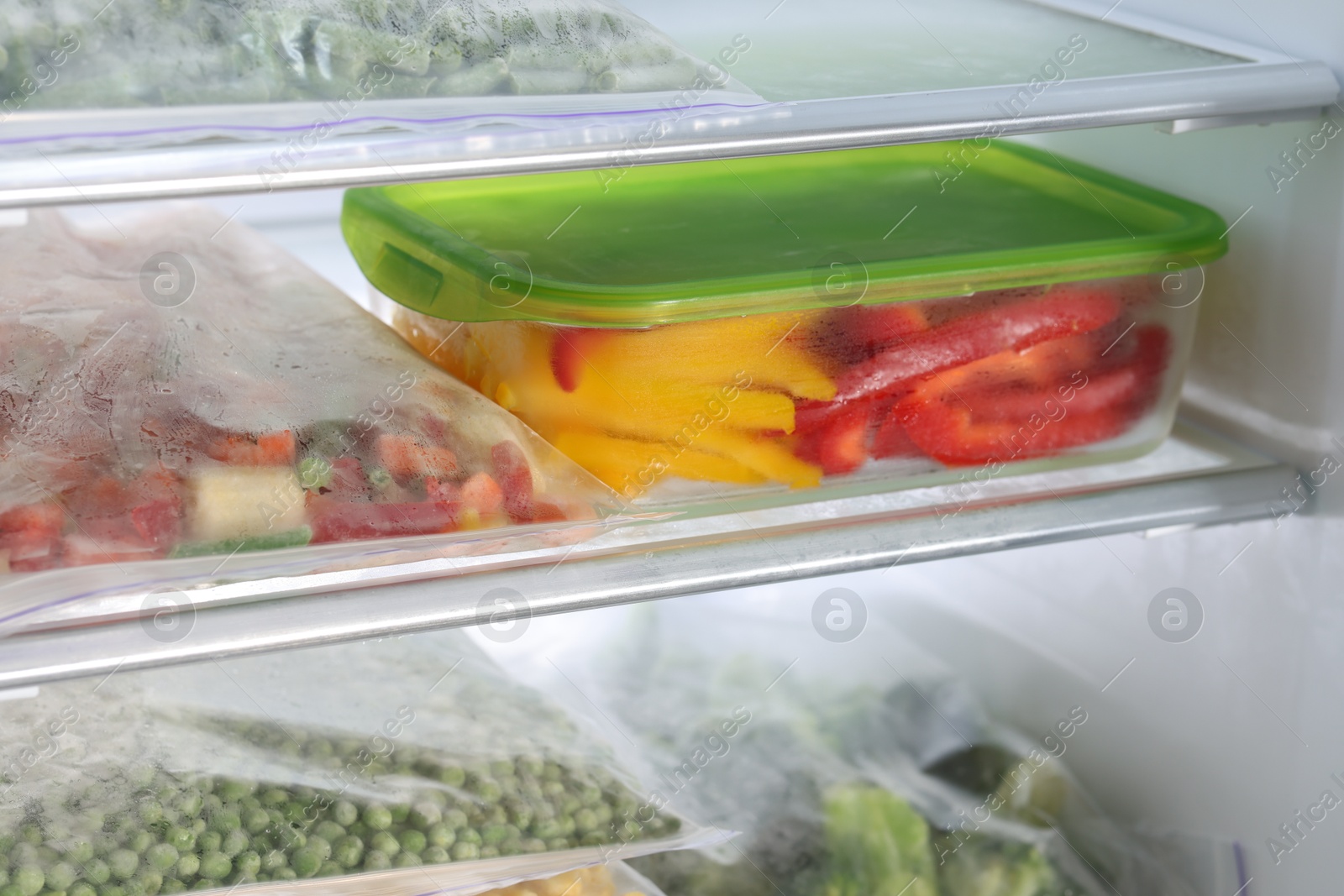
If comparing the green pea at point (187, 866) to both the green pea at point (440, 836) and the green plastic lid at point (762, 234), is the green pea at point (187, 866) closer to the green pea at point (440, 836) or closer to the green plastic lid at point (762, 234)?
the green pea at point (440, 836)

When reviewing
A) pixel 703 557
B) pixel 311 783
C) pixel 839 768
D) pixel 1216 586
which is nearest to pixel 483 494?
pixel 703 557

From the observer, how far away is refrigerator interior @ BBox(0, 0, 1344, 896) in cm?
91

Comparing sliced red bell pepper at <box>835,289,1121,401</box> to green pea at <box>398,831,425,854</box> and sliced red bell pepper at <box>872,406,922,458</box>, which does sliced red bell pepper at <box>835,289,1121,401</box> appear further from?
green pea at <box>398,831,425,854</box>

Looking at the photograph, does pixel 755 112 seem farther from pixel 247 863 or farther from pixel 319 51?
pixel 247 863

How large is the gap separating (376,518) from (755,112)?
0.35m

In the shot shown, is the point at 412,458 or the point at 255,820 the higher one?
the point at 412,458

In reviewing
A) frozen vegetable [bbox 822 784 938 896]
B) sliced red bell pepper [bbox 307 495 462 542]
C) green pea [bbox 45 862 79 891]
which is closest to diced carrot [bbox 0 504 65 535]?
sliced red bell pepper [bbox 307 495 462 542]

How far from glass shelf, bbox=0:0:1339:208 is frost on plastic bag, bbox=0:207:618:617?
18 centimetres

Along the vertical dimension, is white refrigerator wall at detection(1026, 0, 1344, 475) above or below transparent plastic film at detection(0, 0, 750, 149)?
above

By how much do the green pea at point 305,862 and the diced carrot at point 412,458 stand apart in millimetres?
288

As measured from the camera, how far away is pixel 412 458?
770mm

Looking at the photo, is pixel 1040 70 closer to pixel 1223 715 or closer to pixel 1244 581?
pixel 1244 581

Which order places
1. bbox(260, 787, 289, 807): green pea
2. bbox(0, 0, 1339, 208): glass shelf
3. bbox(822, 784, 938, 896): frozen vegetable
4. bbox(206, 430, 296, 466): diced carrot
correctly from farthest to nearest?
bbox(822, 784, 938, 896): frozen vegetable, bbox(260, 787, 289, 807): green pea, bbox(206, 430, 296, 466): diced carrot, bbox(0, 0, 1339, 208): glass shelf

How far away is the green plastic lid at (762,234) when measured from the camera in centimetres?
81
